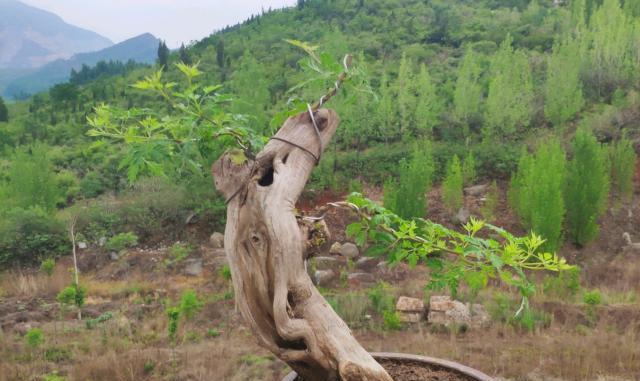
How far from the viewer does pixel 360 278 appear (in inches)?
304

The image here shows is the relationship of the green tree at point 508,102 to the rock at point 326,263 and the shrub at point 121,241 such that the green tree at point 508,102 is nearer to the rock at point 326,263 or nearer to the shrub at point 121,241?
the rock at point 326,263

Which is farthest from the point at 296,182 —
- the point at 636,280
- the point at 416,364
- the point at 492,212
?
the point at 492,212

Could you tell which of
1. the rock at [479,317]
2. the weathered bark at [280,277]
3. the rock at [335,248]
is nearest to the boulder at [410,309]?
the rock at [479,317]

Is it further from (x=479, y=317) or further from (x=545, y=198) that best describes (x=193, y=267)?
(x=545, y=198)

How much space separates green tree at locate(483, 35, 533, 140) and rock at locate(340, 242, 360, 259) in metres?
6.06

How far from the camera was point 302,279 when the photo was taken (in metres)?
1.77

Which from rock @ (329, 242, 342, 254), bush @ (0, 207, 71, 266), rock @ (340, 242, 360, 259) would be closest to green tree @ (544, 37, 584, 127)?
rock @ (340, 242, 360, 259)

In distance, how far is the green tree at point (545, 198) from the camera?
7.52 m

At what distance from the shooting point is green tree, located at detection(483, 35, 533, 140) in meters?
13.0

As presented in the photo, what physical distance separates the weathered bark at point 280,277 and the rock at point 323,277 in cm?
563

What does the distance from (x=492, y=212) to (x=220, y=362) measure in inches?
286

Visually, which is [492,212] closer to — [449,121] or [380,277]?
[380,277]

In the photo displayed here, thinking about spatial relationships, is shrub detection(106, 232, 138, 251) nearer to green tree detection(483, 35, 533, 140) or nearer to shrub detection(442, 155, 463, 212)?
shrub detection(442, 155, 463, 212)

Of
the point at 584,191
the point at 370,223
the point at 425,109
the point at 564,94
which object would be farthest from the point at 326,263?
the point at 564,94
